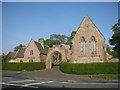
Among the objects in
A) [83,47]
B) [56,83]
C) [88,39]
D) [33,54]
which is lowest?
[56,83]

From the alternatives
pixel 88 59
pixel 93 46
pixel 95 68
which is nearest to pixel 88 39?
pixel 93 46

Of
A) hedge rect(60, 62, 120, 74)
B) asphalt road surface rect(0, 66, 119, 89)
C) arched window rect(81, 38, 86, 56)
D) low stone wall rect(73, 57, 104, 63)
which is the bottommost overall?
asphalt road surface rect(0, 66, 119, 89)

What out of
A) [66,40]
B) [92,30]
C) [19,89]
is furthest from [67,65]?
[66,40]

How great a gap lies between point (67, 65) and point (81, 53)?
5074mm

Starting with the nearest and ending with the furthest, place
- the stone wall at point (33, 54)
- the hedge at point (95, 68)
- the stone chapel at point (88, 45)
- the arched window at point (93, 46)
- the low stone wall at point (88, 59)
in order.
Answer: the hedge at point (95, 68) < the low stone wall at point (88, 59) < the stone chapel at point (88, 45) < the arched window at point (93, 46) < the stone wall at point (33, 54)

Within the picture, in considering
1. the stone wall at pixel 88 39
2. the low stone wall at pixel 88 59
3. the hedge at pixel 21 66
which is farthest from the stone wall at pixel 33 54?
the low stone wall at pixel 88 59

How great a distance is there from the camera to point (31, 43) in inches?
1622

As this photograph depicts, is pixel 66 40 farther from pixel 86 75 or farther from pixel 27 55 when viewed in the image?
pixel 86 75

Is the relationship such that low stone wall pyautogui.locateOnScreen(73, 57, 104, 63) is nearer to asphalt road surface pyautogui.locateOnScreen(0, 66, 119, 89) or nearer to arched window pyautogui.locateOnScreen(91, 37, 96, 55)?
arched window pyautogui.locateOnScreen(91, 37, 96, 55)

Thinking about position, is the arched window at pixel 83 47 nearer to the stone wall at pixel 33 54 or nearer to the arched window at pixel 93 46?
the arched window at pixel 93 46

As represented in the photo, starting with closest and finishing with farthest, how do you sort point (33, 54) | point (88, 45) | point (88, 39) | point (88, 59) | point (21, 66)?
point (88, 59), point (88, 45), point (88, 39), point (21, 66), point (33, 54)

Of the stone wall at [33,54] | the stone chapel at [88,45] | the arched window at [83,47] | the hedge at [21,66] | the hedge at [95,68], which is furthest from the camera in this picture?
the stone wall at [33,54]

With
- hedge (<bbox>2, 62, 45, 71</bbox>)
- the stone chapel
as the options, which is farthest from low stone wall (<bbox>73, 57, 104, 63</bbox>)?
hedge (<bbox>2, 62, 45, 71</bbox>)

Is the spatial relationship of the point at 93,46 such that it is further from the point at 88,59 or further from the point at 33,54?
the point at 33,54
